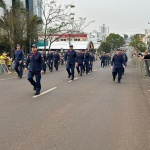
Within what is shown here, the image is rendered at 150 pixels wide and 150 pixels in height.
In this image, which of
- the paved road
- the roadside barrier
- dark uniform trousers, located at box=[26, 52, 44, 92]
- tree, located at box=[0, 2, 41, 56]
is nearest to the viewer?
the paved road

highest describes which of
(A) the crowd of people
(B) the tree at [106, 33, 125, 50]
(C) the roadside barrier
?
(B) the tree at [106, 33, 125, 50]

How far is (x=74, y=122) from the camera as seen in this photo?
7.84 meters

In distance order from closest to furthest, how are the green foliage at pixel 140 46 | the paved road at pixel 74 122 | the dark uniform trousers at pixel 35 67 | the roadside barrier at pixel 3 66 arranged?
the paved road at pixel 74 122 < the dark uniform trousers at pixel 35 67 < the roadside barrier at pixel 3 66 < the green foliage at pixel 140 46

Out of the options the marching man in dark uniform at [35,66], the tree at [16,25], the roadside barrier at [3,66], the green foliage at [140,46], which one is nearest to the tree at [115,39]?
the green foliage at [140,46]

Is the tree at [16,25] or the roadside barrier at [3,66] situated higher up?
the tree at [16,25]

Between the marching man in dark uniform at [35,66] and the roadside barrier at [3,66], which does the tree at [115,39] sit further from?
the marching man in dark uniform at [35,66]

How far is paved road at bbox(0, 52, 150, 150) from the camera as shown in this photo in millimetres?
6125

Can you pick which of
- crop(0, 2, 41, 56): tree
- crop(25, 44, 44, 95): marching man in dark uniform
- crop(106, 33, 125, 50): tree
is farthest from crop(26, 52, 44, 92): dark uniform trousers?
crop(106, 33, 125, 50): tree

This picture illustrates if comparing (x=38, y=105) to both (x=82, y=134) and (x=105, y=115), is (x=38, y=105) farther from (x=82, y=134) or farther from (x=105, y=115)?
(x=82, y=134)

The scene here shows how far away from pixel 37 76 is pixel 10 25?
23783 millimetres

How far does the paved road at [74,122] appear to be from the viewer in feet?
20.1

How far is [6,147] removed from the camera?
5.84 m

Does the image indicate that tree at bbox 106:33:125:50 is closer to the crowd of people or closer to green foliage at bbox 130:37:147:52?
green foliage at bbox 130:37:147:52

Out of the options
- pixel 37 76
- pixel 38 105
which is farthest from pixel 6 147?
pixel 37 76
